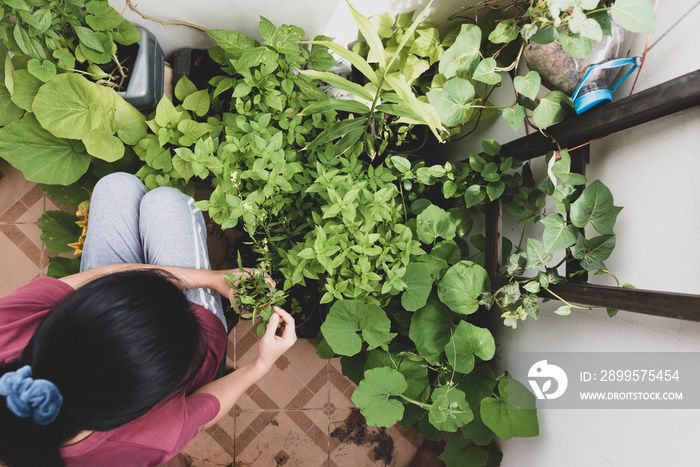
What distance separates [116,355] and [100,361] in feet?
0.09

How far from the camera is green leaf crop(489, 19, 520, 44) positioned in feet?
3.01

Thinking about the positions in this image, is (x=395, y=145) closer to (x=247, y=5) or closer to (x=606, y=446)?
(x=247, y=5)

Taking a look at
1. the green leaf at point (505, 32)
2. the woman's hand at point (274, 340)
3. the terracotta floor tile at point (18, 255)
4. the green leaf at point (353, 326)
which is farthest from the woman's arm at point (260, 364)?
the terracotta floor tile at point (18, 255)

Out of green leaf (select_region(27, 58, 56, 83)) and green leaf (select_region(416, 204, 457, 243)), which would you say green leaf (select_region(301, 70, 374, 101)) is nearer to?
green leaf (select_region(416, 204, 457, 243))

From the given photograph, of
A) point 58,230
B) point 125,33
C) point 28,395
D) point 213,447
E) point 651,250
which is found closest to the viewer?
point 28,395

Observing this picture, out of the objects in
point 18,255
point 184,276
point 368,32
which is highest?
point 368,32

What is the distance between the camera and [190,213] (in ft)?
4.24

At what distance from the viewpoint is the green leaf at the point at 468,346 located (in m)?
1.06

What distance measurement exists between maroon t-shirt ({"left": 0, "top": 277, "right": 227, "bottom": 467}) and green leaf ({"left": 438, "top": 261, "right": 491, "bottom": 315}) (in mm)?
726

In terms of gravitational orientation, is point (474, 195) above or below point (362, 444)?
above

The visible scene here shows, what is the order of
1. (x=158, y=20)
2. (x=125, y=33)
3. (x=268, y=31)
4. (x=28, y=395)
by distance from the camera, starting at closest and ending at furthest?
(x=28, y=395) < (x=268, y=31) < (x=125, y=33) < (x=158, y=20)

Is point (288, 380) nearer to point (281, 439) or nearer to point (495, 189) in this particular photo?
point (281, 439)

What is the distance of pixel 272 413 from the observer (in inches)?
72.9

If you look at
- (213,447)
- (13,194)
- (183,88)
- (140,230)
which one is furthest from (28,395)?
(13,194)
